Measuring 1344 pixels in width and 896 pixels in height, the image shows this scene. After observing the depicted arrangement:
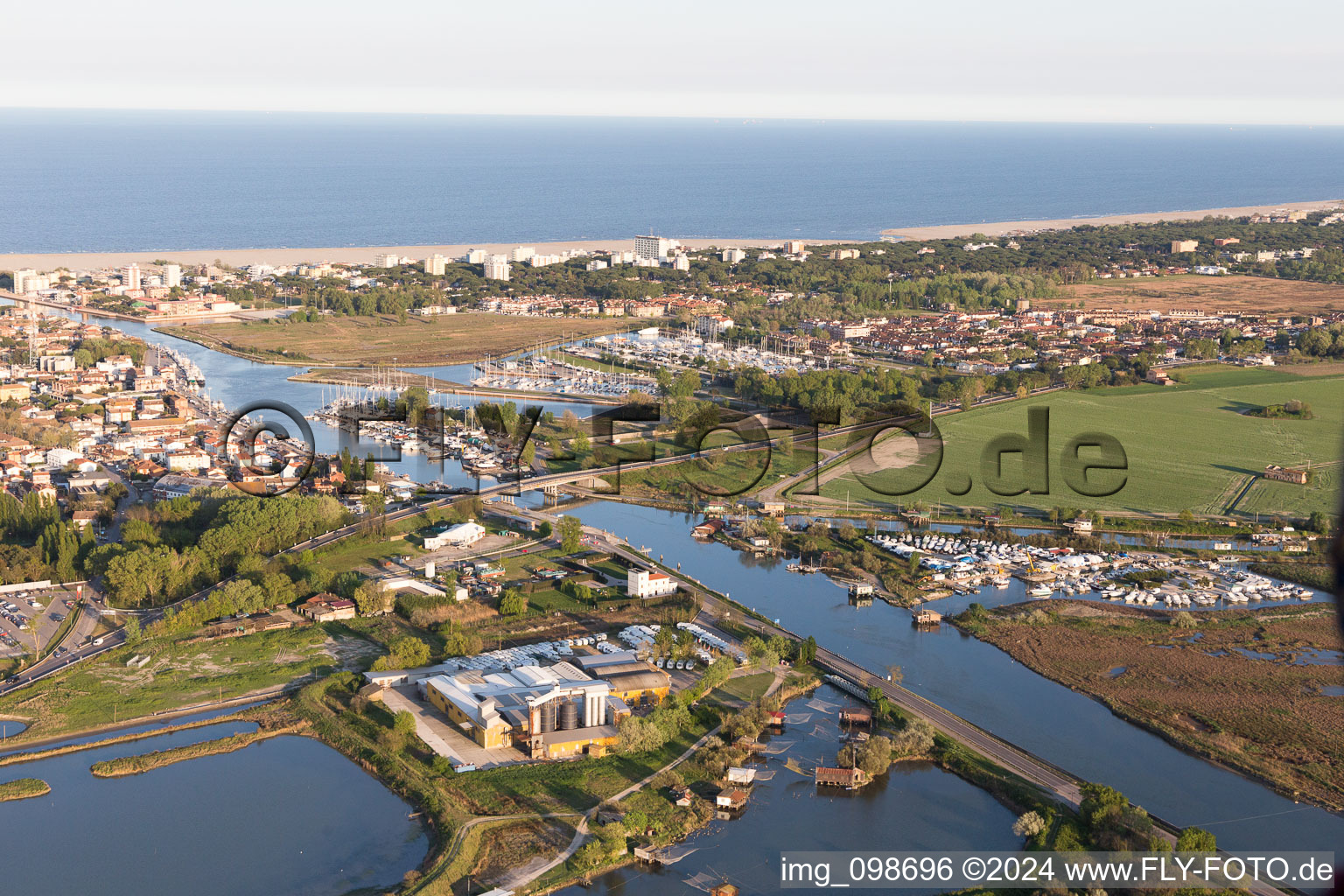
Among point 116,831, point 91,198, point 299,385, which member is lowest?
point 116,831

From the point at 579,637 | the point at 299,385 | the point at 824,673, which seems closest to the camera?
the point at 824,673

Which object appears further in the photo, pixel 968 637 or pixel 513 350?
pixel 513 350

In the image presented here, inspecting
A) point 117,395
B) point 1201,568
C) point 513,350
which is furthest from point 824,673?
point 513,350

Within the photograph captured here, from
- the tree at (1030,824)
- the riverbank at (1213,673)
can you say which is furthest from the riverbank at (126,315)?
the tree at (1030,824)

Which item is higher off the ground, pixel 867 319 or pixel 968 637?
pixel 867 319

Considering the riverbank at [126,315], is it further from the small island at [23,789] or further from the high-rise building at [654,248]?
the small island at [23,789]

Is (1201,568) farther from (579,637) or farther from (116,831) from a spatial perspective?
(116,831)

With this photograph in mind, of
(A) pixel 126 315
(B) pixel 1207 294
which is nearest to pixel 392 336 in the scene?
(A) pixel 126 315

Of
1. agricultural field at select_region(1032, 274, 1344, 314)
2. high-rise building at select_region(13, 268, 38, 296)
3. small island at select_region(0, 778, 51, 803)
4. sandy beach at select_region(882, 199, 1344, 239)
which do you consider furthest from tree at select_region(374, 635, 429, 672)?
sandy beach at select_region(882, 199, 1344, 239)
